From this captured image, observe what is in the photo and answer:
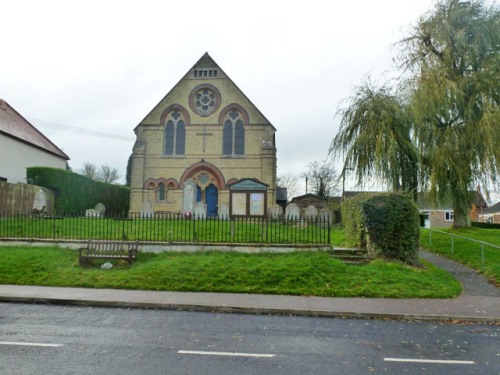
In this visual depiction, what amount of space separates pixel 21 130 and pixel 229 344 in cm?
3095

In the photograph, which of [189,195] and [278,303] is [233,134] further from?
[278,303]

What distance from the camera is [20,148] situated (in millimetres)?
29781

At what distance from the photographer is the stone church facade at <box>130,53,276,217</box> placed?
34.2m

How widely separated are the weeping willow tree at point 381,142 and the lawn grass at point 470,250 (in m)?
2.84

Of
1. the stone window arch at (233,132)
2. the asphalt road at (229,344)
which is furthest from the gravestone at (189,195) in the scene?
the asphalt road at (229,344)

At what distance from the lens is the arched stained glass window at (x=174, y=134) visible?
35125mm

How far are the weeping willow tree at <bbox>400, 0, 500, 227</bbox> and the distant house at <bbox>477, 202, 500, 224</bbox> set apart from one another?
42883mm

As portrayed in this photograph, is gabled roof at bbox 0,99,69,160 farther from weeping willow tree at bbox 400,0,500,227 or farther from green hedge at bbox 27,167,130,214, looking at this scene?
weeping willow tree at bbox 400,0,500,227

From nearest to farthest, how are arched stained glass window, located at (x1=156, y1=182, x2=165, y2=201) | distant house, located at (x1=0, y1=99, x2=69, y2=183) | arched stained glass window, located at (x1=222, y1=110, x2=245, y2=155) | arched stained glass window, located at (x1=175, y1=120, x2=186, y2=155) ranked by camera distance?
distant house, located at (x1=0, y1=99, x2=69, y2=183), arched stained glass window, located at (x1=156, y1=182, x2=165, y2=201), arched stained glass window, located at (x1=222, y1=110, x2=245, y2=155), arched stained glass window, located at (x1=175, y1=120, x2=186, y2=155)

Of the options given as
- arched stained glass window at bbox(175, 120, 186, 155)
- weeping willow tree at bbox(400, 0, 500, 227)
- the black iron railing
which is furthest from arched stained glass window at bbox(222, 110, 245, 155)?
the black iron railing

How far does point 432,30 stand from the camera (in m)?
21.6

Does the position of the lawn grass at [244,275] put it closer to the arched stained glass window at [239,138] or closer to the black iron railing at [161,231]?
the black iron railing at [161,231]

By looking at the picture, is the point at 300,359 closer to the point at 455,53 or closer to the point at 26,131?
the point at 455,53

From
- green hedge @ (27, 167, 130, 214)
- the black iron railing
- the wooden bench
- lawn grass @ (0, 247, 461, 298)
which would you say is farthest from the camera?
green hedge @ (27, 167, 130, 214)
